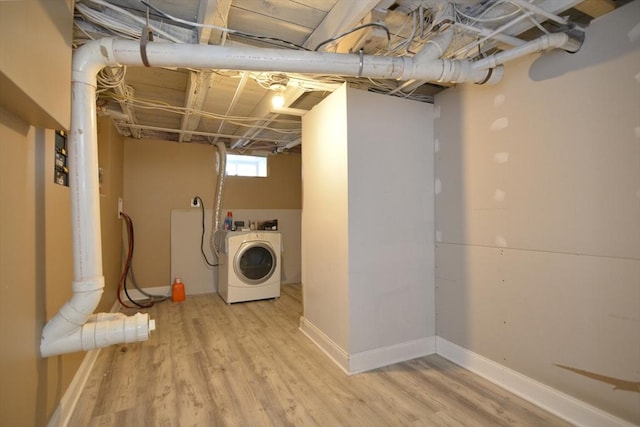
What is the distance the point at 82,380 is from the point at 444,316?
2.62 meters

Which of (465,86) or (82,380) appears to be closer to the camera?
(82,380)

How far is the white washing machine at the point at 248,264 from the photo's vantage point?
3.81 meters

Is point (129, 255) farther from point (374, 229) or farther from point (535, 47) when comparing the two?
point (535, 47)

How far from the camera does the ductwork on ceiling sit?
1.44m

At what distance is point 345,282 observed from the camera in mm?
2268

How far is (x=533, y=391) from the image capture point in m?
1.85

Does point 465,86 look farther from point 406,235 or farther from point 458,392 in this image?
point 458,392

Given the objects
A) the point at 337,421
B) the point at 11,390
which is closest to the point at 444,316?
the point at 337,421

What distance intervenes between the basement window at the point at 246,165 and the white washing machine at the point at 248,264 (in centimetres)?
104

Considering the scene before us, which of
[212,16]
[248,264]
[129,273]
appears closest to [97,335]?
[212,16]

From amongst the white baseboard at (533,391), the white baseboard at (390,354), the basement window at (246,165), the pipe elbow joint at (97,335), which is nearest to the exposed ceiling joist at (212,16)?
the pipe elbow joint at (97,335)

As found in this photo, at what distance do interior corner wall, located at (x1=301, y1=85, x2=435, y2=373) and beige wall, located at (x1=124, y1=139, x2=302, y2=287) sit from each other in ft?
7.80

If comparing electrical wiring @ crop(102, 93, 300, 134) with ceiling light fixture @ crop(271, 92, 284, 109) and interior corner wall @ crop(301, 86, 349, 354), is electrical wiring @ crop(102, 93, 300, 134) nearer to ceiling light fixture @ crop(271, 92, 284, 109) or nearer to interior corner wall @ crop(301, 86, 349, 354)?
ceiling light fixture @ crop(271, 92, 284, 109)

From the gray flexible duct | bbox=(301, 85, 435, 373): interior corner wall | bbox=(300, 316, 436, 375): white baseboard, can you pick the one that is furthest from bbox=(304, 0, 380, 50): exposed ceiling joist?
the gray flexible duct
